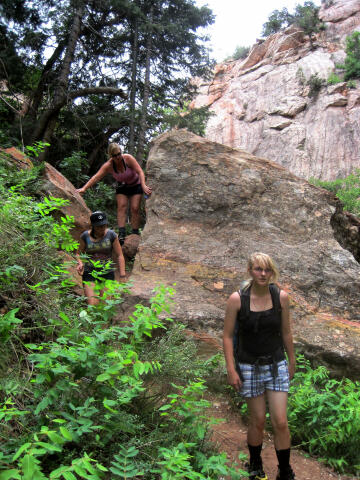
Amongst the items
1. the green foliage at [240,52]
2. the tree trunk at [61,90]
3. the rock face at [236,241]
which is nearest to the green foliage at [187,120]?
the tree trunk at [61,90]

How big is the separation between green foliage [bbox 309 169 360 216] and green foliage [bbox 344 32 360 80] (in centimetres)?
1000

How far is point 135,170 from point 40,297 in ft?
11.5

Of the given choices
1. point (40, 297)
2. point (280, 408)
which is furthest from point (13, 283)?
point (280, 408)

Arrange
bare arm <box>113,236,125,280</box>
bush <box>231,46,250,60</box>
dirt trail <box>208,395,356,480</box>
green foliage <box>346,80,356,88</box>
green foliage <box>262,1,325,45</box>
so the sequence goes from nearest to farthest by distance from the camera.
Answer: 1. dirt trail <box>208,395,356,480</box>
2. bare arm <box>113,236,125,280</box>
3. green foliage <box>346,80,356,88</box>
4. green foliage <box>262,1,325,45</box>
5. bush <box>231,46,250,60</box>

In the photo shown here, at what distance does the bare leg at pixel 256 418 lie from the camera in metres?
2.59

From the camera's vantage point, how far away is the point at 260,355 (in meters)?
2.57

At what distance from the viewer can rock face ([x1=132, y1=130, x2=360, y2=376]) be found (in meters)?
4.23

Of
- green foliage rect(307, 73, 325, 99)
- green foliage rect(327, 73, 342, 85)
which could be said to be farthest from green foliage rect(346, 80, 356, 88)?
green foliage rect(307, 73, 325, 99)

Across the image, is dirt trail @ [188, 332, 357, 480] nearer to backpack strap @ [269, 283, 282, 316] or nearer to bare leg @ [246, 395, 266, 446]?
bare leg @ [246, 395, 266, 446]

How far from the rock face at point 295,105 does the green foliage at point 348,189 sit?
82.2 inches

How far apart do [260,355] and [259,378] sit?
0.53 feet

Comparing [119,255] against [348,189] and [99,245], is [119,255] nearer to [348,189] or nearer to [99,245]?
[99,245]

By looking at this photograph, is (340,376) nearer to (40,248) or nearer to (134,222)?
(40,248)

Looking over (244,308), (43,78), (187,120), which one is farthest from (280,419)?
(187,120)
